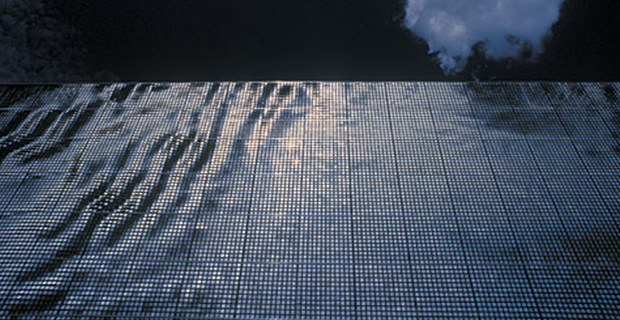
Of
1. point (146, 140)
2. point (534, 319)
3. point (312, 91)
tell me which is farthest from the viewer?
point (312, 91)

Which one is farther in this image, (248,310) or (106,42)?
(106,42)

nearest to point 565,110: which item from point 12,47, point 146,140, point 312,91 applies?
point 312,91

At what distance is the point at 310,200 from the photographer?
3.38 metres

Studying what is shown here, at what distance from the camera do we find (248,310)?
281cm

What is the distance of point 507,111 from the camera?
3.95m

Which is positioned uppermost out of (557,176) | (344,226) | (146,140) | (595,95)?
(595,95)

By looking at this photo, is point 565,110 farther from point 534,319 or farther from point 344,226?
point 344,226

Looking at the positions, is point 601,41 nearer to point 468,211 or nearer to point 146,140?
point 468,211

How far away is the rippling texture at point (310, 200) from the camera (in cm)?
287

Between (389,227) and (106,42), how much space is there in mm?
4532

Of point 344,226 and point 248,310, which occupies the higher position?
point 344,226

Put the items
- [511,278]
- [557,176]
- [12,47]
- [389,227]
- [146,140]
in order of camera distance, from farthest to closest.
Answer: [12,47] < [146,140] < [557,176] < [389,227] < [511,278]

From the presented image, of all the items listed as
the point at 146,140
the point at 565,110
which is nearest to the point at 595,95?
the point at 565,110

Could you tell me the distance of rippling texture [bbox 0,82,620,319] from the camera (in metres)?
2.87
